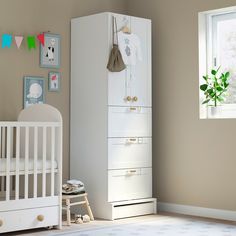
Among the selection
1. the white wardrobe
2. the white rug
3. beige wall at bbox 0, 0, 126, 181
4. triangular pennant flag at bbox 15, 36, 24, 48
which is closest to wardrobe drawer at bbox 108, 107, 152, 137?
the white wardrobe

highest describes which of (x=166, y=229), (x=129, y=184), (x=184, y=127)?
(x=184, y=127)

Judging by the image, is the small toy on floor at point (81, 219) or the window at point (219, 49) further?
the window at point (219, 49)

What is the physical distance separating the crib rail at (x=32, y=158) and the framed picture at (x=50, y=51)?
62 centimetres

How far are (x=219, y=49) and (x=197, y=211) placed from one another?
53.8 inches

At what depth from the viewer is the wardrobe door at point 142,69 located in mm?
4336

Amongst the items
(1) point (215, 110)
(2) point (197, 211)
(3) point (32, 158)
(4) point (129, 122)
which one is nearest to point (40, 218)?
(3) point (32, 158)

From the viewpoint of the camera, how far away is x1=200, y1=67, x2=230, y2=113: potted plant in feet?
Answer: 13.9

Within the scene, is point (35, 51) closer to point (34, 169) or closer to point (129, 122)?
point (129, 122)

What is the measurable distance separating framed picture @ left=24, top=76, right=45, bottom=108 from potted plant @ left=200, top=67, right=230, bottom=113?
131 centimetres

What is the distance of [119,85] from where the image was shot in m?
4.21

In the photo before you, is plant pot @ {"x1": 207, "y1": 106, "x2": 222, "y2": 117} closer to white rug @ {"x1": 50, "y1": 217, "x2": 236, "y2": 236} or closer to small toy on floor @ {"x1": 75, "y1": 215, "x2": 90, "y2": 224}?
white rug @ {"x1": 50, "y1": 217, "x2": 236, "y2": 236}

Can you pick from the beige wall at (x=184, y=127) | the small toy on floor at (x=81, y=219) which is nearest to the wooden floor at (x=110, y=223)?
the small toy on floor at (x=81, y=219)

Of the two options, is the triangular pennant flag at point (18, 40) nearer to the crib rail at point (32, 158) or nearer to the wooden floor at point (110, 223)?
the crib rail at point (32, 158)

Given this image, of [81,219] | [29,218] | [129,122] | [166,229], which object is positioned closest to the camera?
[29,218]
